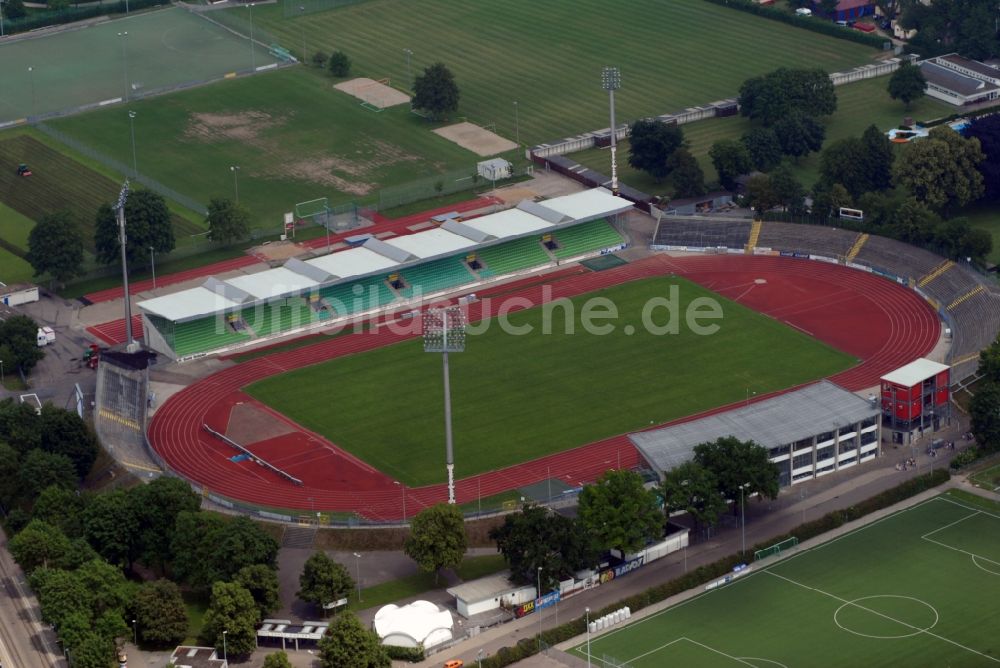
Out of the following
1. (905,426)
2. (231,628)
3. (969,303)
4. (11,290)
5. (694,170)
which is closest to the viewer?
(231,628)

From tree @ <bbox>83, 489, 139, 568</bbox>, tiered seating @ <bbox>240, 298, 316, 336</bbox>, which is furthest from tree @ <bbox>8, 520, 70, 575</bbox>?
tiered seating @ <bbox>240, 298, 316, 336</bbox>

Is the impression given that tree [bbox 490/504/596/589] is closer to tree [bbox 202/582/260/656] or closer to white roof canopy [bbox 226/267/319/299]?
tree [bbox 202/582/260/656]

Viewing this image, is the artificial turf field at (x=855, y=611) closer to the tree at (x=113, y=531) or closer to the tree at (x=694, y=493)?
the tree at (x=694, y=493)

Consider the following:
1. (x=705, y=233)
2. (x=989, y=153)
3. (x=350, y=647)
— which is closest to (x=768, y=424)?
(x=350, y=647)

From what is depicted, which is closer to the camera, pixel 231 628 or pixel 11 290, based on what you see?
pixel 231 628

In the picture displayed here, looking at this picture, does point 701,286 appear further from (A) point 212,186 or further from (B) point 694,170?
(A) point 212,186

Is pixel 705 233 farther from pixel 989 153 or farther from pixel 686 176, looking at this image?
pixel 989 153

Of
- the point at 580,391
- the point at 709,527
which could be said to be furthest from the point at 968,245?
the point at 709,527
